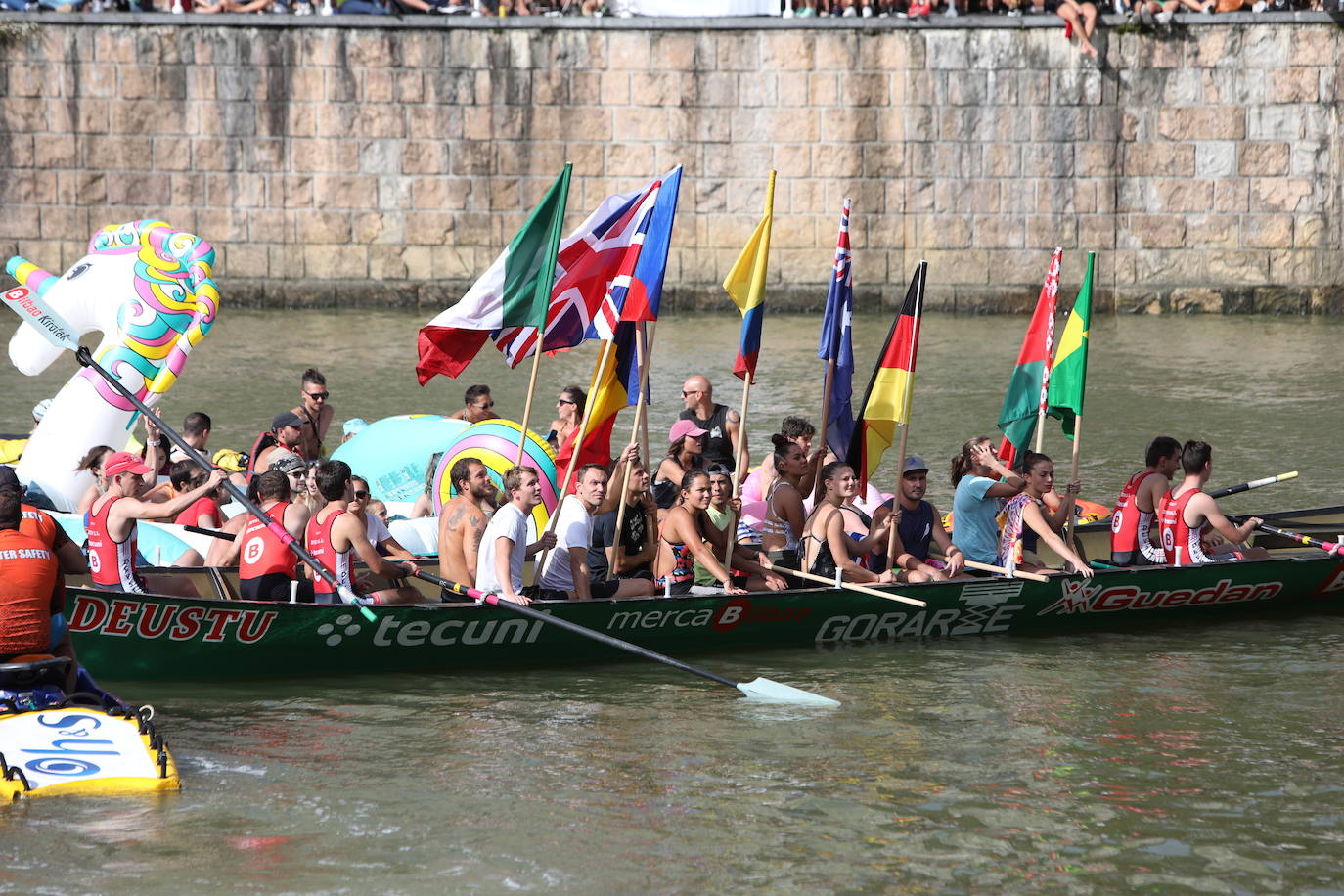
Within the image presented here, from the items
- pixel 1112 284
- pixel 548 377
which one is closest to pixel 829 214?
pixel 1112 284

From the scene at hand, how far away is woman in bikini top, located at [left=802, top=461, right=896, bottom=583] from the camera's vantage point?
11125 millimetres

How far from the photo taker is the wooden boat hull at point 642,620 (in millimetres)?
9609

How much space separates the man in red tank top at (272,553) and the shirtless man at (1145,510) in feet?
17.4

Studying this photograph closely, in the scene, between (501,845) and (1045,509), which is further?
(1045,509)

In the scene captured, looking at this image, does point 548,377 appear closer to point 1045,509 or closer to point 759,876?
point 1045,509

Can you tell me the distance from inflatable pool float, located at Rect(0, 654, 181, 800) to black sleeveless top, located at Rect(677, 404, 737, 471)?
19.2ft

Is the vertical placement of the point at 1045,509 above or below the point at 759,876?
above

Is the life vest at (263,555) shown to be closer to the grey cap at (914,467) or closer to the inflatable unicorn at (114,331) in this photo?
the inflatable unicorn at (114,331)

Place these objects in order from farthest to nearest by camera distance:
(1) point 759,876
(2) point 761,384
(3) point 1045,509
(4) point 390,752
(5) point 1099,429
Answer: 1. (2) point 761,384
2. (5) point 1099,429
3. (3) point 1045,509
4. (4) point 390,752
5. (1) point 759,876

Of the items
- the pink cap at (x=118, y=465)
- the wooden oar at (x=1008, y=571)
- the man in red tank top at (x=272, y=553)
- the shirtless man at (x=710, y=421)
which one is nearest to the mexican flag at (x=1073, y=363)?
the wooden oar at (x=1008, y=571)

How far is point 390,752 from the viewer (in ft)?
29.1

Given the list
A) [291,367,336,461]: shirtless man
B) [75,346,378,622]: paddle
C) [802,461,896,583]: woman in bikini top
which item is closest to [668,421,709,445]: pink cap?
[802,461,896,583]: woman in bikini top

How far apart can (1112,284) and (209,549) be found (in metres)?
17.6

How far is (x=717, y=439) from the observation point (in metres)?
13.5
